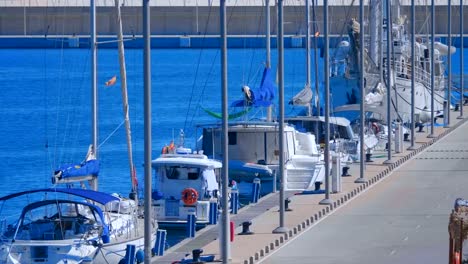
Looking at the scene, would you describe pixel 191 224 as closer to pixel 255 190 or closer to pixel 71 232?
pixel 71 232

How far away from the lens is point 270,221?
32906mm

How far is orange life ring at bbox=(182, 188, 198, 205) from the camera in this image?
36.0 m

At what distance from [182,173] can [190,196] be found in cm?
137

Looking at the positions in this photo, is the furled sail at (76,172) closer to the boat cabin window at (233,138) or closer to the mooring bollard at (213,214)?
the mooring bollard at (213,214)

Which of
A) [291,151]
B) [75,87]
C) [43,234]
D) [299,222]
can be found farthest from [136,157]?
[75,87]

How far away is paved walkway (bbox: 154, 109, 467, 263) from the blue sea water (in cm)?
623

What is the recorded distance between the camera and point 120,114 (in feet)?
257

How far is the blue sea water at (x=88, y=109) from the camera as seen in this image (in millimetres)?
53750

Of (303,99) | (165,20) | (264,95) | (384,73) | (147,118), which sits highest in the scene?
(165,20)

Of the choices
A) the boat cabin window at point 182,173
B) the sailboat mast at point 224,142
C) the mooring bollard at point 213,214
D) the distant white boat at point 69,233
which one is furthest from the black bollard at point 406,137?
the sailboat mast at point 224,142

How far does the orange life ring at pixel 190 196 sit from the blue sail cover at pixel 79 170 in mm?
3332

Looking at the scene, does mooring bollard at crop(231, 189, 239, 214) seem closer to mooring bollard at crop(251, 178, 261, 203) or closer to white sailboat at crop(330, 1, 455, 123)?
mooring bollard at crop(251, 178, 261, 203)

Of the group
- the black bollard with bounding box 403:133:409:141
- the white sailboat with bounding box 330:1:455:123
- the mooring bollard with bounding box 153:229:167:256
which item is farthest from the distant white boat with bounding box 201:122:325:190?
the mooring bollard with bounding box 153:229:167:256

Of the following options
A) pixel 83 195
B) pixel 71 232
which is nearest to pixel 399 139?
pixel 83 195
